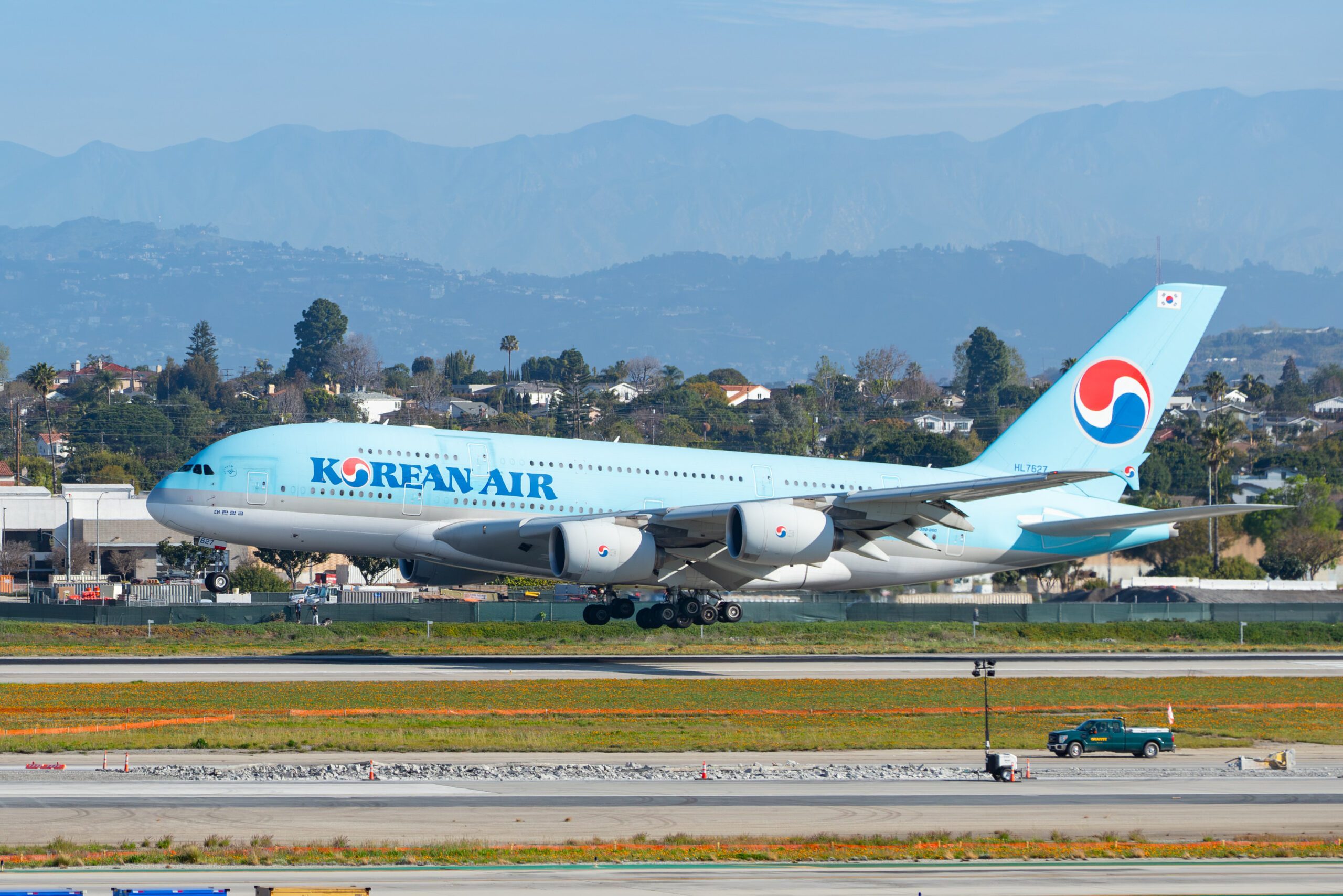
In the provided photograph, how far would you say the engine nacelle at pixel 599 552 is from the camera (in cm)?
4728

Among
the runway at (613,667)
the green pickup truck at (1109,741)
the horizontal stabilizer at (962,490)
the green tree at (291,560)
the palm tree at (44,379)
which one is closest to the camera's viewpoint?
the green pickup truck at (1109,741)

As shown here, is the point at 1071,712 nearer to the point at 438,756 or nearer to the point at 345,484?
the point at 438,756

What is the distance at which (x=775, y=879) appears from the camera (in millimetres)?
19781

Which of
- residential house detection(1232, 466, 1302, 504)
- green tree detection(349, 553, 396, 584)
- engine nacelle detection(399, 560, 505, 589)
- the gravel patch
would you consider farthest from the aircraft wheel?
residential house detection(1232, 466, 1302, 504)

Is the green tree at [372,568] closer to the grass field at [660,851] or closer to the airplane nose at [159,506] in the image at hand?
the airplane nose at [159,506]

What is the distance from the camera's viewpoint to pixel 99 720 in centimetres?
3700

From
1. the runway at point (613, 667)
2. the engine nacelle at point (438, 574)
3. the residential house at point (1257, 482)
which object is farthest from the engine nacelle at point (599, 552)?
the residential house at point (1257, 482)

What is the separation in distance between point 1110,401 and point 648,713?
26255mm

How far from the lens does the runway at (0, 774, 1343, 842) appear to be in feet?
74.6

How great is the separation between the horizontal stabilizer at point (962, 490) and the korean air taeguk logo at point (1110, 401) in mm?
9826

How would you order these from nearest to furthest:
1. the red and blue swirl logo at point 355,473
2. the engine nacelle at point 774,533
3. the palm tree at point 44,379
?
1. the engine nacelle at point 774,533
2. the red and blue swirl logo at point 355,473
3. the palm tree at point 44,379

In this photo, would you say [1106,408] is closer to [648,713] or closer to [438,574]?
[438,574]

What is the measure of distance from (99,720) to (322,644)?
24.2 metres

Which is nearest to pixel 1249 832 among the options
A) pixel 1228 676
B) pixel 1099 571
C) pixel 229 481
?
Result: pixel 1228 676
